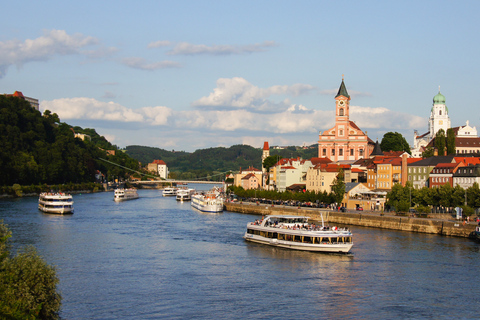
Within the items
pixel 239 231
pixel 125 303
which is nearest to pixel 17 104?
pixel 239 231

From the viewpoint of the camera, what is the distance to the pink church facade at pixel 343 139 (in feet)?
391

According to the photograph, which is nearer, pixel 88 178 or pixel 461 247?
pixel 461 247

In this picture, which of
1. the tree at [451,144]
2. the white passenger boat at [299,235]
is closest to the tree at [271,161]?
the tree at [451,144]

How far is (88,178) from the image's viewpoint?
589 ft

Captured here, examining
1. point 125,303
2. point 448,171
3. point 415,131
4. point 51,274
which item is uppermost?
point 415,131

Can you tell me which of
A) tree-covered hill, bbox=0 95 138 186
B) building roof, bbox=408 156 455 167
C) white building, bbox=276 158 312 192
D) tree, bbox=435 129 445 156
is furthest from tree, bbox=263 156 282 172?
building roof, bbox=408 156 455 167

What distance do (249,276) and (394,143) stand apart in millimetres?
98519

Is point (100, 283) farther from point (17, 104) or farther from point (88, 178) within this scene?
point (88, 178)

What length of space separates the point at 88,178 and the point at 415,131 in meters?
92.3

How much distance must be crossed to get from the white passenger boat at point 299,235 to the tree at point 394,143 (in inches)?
3155

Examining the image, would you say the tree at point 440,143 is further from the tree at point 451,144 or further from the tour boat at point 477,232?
the tour boat at point 477,232

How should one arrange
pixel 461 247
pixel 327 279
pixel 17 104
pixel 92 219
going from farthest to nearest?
1. pixel 17 104
2. pixel 92 219
3. pixel 461 247
4. pixel 327 279

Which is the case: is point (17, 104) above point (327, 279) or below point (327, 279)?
Result: above

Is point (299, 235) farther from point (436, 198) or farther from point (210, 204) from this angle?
point (210, 204)
